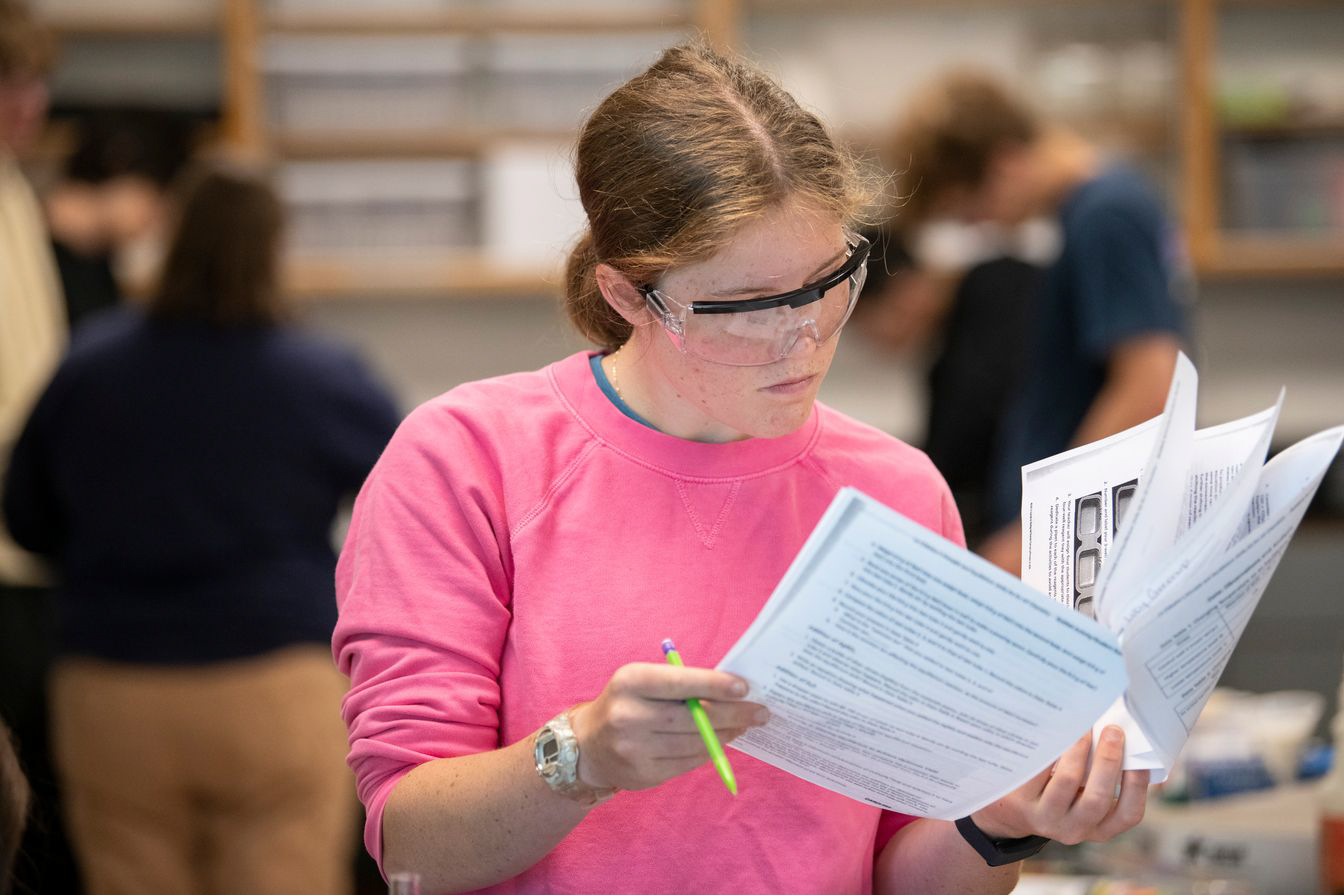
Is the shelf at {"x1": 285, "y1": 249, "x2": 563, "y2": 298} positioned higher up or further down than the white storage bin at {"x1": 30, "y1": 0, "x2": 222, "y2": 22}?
further down

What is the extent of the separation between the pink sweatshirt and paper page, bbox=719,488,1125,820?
0.20 metres

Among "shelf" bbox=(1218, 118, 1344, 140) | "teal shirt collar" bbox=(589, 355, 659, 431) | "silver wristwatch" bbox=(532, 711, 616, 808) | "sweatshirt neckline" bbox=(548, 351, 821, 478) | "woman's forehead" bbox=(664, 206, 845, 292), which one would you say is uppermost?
"woman's forehead" bbox=(664, 206, 845, 292)

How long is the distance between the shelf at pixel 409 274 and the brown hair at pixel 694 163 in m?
3.01

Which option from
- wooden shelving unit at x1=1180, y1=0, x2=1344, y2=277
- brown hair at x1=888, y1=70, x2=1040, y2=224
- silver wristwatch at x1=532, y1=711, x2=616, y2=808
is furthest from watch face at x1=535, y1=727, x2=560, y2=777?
wooden shelving unit at x1=1180, y1=0, x2=1344, y2=277

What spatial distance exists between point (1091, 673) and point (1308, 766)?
47.5 inches

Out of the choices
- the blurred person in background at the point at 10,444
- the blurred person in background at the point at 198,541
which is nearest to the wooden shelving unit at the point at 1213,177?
the blurred person in background at the point at 198,541

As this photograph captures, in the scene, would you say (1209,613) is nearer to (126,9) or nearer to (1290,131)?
(1290,131)

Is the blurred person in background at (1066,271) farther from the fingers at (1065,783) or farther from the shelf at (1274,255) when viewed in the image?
the fingers at (1065,783)

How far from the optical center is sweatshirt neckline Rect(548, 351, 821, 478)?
134cm

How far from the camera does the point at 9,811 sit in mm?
922

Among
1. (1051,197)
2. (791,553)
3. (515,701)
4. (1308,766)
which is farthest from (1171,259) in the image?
(515,701)

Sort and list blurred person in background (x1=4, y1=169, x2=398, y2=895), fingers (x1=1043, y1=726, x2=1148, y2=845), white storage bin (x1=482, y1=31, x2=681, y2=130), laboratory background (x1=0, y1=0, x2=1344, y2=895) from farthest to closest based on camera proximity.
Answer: white storage bin (x1=482, y1=31, x2=681, y2=130)
laboratory background (x1=0, y1=0, x2=1344, y2=895)
blurred person in background (x1=4, y1=169, x2=398, y2=895)
fingers (x1=1043, y1=726, x2=1148, y2=845)

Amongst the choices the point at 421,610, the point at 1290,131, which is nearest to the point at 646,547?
the point at 421,610

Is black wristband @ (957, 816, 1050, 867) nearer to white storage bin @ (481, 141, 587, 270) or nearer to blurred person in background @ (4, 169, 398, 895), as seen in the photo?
blurred person in background @ (4, 169, 398, 895)
